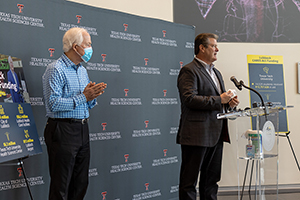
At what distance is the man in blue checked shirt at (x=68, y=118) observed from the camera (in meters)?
2.30

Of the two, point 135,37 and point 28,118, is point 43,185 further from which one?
point 135,37

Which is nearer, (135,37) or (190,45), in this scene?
(135,37)

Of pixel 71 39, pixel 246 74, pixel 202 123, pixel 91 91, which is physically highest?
pixel 71 39

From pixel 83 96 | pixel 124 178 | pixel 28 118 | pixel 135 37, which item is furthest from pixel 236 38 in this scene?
pixel 28 118

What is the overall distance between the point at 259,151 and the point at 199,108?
0.62 m

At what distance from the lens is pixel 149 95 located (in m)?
3.86

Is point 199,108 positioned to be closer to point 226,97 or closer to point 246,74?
point 226,97

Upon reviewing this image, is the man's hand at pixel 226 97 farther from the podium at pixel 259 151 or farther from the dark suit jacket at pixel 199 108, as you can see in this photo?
the podium at pixel 259 151

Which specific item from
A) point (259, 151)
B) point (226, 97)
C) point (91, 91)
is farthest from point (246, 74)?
point (91, 91)

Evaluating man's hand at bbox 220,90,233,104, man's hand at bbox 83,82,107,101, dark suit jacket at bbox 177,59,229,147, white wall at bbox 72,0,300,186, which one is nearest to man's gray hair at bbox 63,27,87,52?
man's hand at bbox 83,82,107,101

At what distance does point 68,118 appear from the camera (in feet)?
7.77

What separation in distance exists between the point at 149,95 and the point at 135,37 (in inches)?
30.5

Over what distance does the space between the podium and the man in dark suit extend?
256mm

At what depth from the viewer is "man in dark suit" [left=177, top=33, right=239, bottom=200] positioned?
2.62m
